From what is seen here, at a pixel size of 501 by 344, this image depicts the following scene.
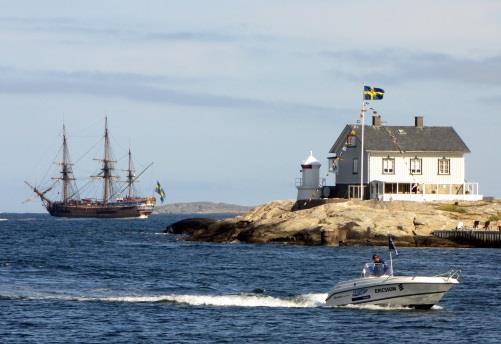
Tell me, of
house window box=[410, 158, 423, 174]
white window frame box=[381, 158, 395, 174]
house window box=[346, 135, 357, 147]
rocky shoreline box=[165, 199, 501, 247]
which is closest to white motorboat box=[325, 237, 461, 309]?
rocky shoreline box=[165, 199, 501, 247]

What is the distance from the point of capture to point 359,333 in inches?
1540

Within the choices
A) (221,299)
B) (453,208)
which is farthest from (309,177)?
(221,299)

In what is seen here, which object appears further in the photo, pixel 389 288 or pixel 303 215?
pixel 303 215

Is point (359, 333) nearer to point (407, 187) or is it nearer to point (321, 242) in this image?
point (321, 242)

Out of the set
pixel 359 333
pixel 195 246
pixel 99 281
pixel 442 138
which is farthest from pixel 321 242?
pixel 359 333

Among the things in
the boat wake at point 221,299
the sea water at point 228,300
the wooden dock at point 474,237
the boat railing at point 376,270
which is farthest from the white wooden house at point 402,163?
the boat railing at point 376,270

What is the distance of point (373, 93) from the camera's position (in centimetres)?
9275

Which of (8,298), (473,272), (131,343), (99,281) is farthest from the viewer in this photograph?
(473,272)

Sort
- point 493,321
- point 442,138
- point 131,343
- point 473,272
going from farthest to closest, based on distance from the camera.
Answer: point 442,138, point 473,272, point 493,321, point 131,343

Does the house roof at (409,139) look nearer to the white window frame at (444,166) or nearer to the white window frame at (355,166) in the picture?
the white window frame at (444,166)

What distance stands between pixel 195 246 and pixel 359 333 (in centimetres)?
5315

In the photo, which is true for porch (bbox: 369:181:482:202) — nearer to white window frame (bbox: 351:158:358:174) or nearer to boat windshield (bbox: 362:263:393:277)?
white window frame (bbox: 351:158:358:174)

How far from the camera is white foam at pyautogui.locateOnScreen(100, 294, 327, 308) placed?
155 ft

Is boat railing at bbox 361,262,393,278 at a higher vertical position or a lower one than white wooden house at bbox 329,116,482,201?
lower
